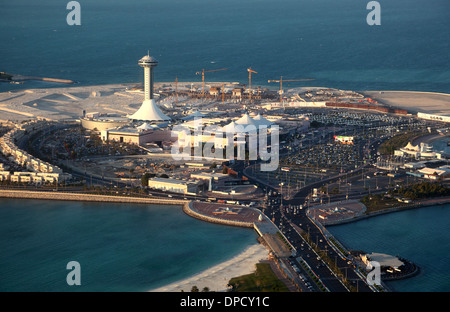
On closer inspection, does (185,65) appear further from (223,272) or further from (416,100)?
(223,272)

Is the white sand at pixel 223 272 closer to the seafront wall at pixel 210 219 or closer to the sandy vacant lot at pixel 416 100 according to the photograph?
the seafront wall at pixel 210 219

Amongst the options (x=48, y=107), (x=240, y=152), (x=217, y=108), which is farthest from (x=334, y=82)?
(x=240, y=152)

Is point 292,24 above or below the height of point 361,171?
above

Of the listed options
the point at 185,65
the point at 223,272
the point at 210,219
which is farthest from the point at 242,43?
the point at 223,272

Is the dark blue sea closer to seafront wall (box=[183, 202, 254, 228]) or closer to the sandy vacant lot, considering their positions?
the sandy vacant lot

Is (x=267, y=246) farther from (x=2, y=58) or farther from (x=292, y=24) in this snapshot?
(x=292, y=24)
